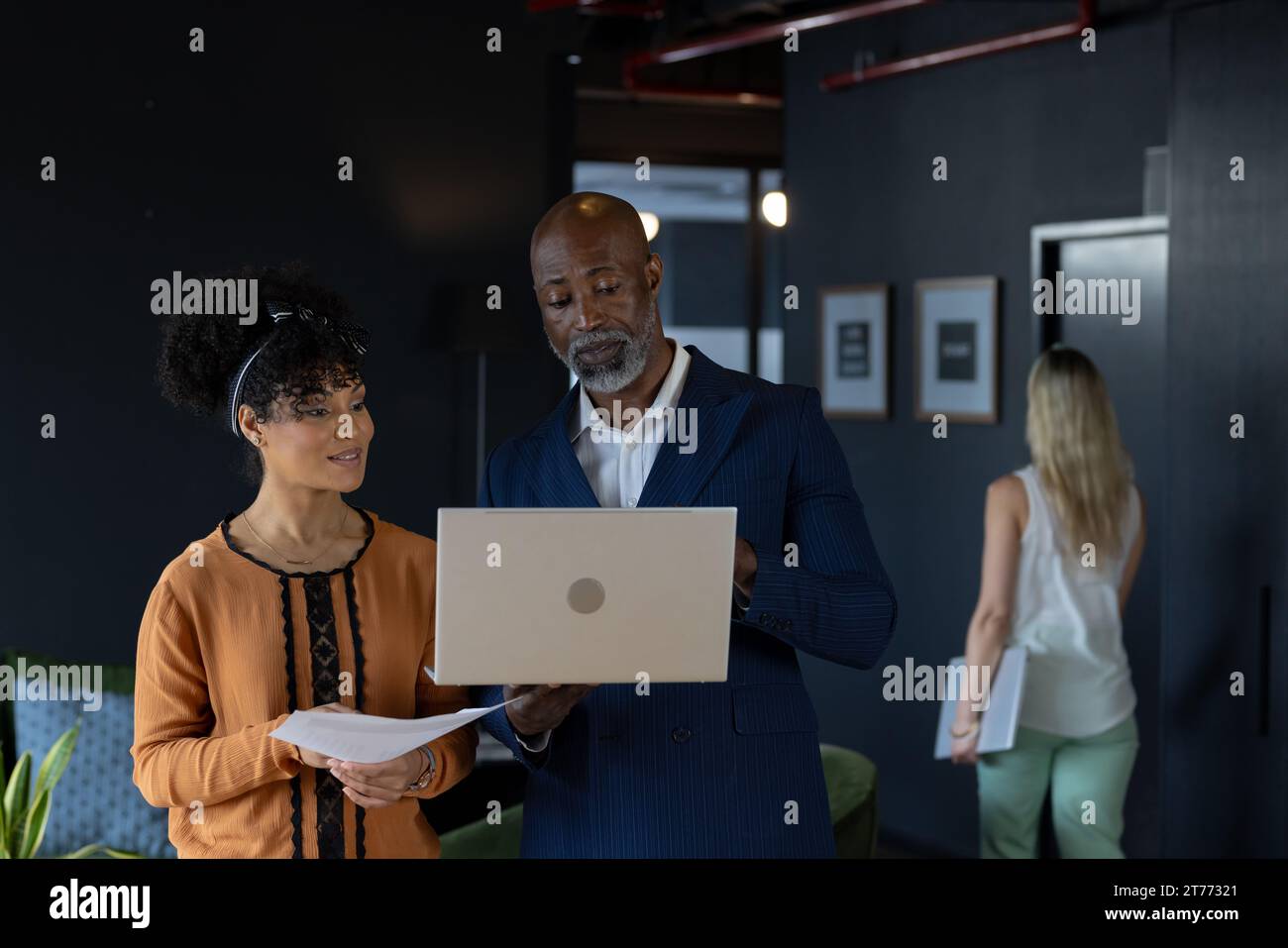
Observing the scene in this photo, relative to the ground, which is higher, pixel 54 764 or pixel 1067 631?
pixel 1067 631

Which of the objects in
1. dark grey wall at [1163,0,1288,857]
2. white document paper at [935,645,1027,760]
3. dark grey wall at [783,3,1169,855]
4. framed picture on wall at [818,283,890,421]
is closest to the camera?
dark grey wall at [1163,0,1288,857]

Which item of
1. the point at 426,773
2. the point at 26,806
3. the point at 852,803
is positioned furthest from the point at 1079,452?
the point at 26,806

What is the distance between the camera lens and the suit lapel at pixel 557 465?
5.62 ft

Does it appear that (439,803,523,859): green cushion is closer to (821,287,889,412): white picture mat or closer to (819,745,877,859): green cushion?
(819,745,877,859): green cushion

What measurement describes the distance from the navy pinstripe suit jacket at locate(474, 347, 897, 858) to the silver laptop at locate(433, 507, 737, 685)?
0.31m

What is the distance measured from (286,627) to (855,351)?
425 cm

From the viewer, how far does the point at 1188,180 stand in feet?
10.6

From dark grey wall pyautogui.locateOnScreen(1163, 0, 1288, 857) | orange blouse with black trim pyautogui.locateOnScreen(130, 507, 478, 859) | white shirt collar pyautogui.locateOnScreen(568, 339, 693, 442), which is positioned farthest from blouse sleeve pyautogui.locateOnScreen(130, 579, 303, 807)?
dark grey wall pyautogui.locateOnScreen(1163, 0, 1288, 857)

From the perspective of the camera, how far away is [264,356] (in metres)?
1.55

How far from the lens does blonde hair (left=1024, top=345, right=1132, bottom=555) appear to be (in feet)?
11.7

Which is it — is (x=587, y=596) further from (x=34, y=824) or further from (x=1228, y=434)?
(x=1228, y=434)

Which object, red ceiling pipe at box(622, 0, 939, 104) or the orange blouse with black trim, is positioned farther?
red ceiling pipe at box(622, 0, 939, 104)
